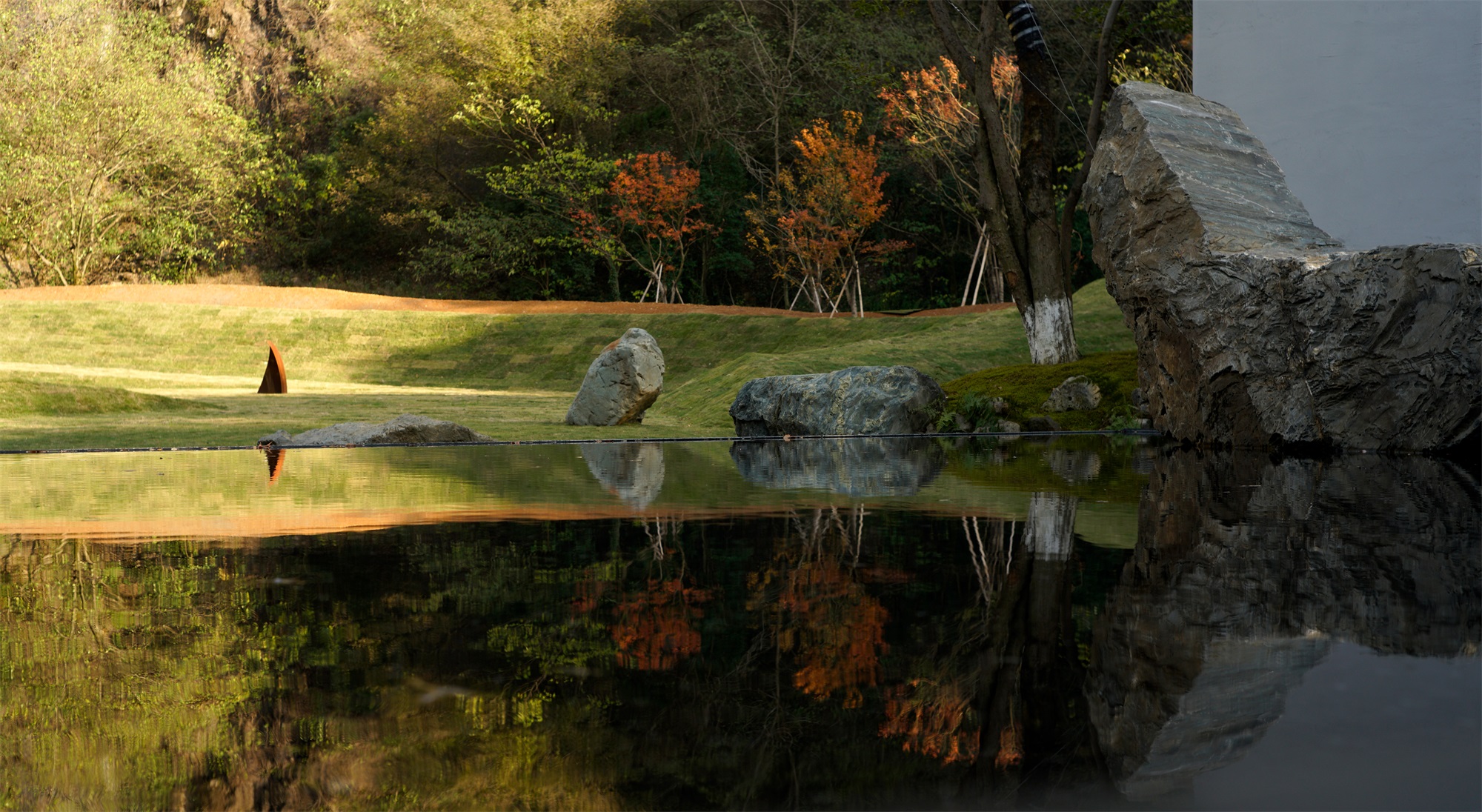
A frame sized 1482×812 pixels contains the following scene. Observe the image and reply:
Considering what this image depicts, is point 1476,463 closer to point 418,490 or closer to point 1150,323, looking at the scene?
point 1150,323

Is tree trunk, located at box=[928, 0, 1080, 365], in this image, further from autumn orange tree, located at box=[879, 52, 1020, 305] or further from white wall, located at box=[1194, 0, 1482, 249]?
autumn orange tree, located at box=[879, 52, 1020, 305]

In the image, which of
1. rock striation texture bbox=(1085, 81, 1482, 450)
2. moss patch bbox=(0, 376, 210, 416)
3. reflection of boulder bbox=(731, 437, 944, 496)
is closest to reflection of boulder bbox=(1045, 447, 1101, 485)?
reflection of boulder bbox=(731, 437, 944, 496)

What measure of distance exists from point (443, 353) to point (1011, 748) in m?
18.4

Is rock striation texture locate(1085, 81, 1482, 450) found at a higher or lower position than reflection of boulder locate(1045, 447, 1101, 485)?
higher

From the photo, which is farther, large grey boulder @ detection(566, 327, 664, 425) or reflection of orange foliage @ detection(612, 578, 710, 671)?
large grey boulder @ detection(566, 327, 664, 425)

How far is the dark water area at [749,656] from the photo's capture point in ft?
5.78

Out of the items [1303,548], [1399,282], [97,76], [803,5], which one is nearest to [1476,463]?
[1399,282]

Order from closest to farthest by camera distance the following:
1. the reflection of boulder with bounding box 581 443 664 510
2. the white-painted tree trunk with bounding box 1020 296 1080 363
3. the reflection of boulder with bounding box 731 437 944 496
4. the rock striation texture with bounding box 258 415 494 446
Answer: the reflection of boulder with bounding box 581 443 664 510, the reflection of boulder with bounding box 731 437 944 496, the rock striation texture with bounding box 258 415 494 446, the white-painted tree trunk with bounding box 1020 296 1080 363

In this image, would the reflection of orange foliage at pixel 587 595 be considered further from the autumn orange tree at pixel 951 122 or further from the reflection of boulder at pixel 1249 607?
the autumn orange tree at pixel 951 122

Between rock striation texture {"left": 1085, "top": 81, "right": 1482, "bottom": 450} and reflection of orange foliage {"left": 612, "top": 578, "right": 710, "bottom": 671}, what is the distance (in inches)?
240

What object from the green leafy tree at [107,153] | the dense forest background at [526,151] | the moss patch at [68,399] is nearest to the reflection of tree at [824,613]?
the moss patch at [68,399]

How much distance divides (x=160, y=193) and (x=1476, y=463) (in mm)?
26456

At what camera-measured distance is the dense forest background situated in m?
23.1

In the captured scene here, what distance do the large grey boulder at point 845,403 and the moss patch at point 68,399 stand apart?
5590 millimetres
